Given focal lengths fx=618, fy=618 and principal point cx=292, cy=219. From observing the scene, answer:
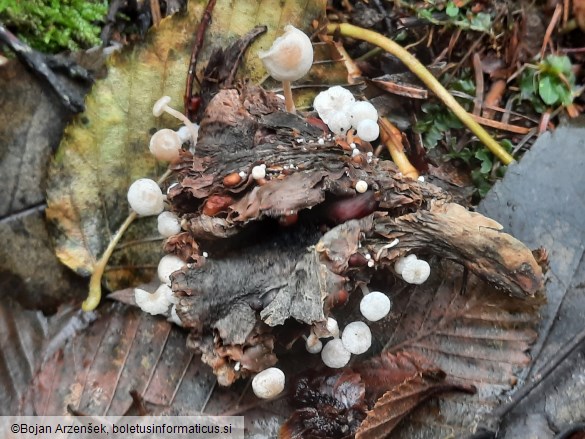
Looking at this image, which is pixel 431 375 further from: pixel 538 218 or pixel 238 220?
pixel 238 220

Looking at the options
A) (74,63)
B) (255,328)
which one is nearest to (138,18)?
(74,63)

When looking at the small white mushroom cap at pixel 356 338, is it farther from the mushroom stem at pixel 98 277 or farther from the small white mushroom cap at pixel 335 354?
the mushroom stem at pixel 98 277

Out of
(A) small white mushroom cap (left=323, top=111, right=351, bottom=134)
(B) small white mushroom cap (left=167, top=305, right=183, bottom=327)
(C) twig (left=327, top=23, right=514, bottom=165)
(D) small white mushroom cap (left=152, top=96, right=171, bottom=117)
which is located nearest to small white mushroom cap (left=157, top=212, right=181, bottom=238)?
(B) small white mushroom cap (left=167, top=305, right=183, bottom=327)

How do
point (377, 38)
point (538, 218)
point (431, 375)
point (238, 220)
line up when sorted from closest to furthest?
point (238, 220) < point (431, 375) < point (538, 218) < point (377, 38)

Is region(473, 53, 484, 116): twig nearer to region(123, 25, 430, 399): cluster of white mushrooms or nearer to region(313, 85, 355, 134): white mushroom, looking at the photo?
region(123, 25, 430, 399): cluster of white mushrooms

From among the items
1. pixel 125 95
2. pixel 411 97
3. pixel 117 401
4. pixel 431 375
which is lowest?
pixel 431 375

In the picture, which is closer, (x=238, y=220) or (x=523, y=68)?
(x=238, y=220)

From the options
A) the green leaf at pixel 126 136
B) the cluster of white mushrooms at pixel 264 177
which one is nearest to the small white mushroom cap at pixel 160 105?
the cluster of white mushrooms at pixel 264 177
